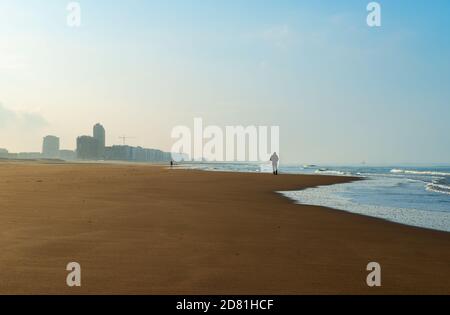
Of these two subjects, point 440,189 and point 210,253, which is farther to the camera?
point 440,189

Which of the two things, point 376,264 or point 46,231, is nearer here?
point 376,264

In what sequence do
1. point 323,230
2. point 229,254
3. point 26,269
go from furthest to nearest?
point 323,230
point 229,254
point 26,269

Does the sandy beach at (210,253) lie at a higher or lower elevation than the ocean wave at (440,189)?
higher

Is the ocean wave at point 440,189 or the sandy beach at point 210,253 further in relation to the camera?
the ocean wave at point 440,189

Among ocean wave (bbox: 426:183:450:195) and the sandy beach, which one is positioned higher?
the sandy beach

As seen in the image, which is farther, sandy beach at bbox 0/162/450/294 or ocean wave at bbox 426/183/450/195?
ocean wave at bbox 426/183/450/195

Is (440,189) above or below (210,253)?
below
